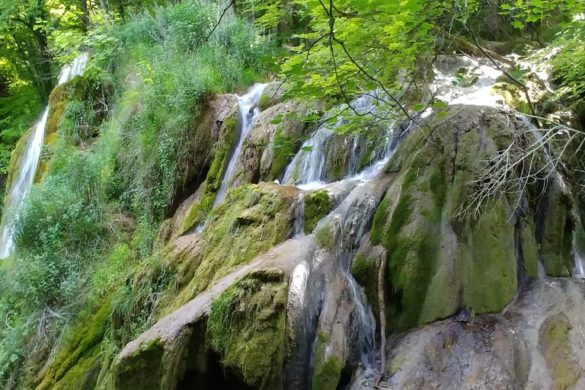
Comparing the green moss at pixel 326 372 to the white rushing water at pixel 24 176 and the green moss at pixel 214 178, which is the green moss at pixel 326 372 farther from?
the white rushing water at pixel 24 176

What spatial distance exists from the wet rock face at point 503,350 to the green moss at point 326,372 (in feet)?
1.05

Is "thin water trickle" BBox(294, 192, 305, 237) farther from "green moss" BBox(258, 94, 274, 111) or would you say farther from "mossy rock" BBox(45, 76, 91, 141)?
"mossy rock" BBox(45, 76, 91, 141)

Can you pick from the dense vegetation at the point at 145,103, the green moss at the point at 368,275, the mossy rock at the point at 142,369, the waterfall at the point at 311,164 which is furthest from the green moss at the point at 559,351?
the waterfall at the point at 311,164

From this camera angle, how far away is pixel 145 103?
8727 millimetres

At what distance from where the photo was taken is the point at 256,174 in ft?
21.8

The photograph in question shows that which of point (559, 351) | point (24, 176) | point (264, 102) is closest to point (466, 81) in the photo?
point (264, 102)

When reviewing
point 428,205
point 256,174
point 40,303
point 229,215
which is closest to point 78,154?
point 40,303

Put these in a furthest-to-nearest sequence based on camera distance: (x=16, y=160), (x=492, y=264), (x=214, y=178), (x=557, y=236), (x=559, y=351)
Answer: (x=16, y=160), (x=214, y=178), (x=557, y=236), (x=492, y=264), (x=559, y=351)

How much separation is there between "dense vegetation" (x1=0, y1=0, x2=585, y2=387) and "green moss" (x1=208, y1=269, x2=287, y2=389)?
1.43 metres

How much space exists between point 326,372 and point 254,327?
578 millimetres

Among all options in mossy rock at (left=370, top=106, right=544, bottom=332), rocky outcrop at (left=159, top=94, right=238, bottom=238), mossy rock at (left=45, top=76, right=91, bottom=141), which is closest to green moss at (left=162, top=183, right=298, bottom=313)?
mossy rock at (left=370, top=106, right=544, bottom=332)

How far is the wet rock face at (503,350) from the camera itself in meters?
3.34

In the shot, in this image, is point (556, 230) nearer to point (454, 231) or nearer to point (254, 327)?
point (454, 231)

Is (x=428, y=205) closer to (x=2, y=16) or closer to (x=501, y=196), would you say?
(x=501, y=196)
